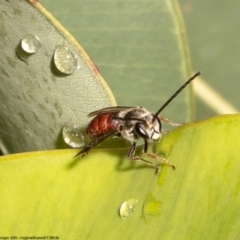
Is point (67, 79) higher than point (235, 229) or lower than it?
higher

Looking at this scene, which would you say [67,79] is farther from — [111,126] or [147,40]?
[147,40]

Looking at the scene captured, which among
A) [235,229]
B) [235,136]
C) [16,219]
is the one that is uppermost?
[235,136]

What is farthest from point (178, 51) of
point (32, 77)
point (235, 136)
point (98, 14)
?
point (235, 136)

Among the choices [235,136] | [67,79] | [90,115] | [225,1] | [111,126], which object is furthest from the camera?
[225,1]

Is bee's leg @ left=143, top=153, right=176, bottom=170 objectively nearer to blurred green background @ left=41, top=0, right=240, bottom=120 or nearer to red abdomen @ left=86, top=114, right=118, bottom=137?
red abdomen @ left=86, top=114, right=118, bottom=137

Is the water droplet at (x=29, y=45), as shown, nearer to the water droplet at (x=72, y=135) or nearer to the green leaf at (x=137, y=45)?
the water droplet at (x=72, y=135)

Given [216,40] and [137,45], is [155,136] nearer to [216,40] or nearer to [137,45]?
[137,45]

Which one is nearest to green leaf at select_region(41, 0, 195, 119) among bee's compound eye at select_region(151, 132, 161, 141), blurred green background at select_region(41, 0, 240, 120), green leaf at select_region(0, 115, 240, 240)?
bee's compound eye at select_region(151, 132, 161, 141)
